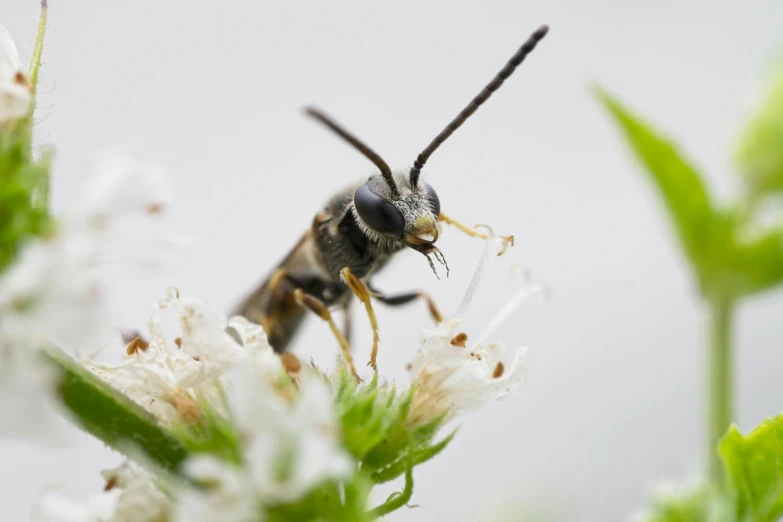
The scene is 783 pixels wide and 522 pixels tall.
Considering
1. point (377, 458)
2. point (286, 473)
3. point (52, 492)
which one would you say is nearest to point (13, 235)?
point (286, 473)

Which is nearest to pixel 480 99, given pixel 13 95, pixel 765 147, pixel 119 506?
pixel 765 147

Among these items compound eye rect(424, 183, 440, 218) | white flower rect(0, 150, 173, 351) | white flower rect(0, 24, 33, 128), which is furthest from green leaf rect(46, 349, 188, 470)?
compound eye rect(424, 183, 440, 218)

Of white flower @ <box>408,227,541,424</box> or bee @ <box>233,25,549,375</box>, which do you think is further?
bee @ <box>233,25,549,375</box>

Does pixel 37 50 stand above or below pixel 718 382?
below

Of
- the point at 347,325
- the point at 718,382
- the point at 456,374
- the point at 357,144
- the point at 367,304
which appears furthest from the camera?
the point at 347,325

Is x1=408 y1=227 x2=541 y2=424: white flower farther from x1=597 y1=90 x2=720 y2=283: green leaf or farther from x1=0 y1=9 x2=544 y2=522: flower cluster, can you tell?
x1=597 y1=90 x2=720 y2=283: green leaf

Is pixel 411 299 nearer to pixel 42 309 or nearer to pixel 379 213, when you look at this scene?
pixel 379 213
